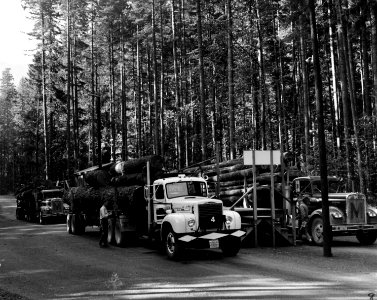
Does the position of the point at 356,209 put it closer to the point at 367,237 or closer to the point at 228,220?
the point at 367,237

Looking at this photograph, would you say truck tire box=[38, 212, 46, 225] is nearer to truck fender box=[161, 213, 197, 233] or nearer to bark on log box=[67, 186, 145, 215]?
bark on log box=[67, 186, 145, 215]

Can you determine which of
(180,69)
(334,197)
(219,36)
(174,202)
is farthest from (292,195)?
(180,69)

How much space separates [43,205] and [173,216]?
767 inches

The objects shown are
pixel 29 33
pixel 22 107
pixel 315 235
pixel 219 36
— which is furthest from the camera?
pixel 22 107

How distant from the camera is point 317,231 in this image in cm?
1564

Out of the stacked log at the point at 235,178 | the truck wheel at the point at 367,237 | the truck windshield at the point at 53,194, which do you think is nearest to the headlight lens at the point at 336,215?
the truck wheel at the point at 367,237

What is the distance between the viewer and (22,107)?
224ft

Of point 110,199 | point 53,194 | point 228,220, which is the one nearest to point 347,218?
point 228,220

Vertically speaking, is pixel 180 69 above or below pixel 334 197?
above

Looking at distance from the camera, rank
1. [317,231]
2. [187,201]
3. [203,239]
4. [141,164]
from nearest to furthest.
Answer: [203,239]
[187,201]
[317,231]
[141,164]

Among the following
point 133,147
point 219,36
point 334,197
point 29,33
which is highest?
point 29,33

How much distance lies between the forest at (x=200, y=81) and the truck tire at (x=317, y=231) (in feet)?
22.7

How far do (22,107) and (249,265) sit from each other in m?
62.3

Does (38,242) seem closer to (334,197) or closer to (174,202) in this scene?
(174,202)
